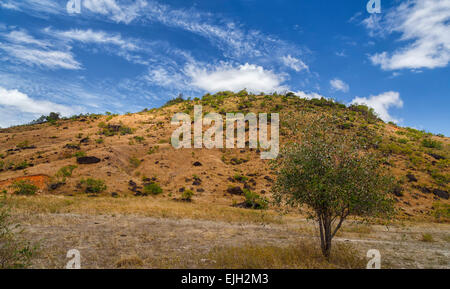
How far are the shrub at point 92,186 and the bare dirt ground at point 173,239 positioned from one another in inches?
435

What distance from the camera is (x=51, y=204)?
20.6 metres

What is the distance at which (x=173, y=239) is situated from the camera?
1377 cm

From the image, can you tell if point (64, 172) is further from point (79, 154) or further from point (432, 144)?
point (432, 144)

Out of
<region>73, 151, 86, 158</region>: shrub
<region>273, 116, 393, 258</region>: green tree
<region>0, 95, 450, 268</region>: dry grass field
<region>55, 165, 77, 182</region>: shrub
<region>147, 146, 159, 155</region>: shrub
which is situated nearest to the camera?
<region>273, 116, 393, 258</region>: green tree

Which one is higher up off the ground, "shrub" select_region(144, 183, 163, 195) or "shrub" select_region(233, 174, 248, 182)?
"shrub" select_region(233, 174, 248, 182)

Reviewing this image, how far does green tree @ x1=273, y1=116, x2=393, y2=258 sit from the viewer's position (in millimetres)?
9617

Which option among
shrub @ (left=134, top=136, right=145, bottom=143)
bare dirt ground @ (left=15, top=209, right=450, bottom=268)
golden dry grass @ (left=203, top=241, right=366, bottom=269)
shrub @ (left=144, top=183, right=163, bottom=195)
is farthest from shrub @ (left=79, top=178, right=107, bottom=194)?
golden dry grass @ (left=203, top=241, right=366, bottom=269)

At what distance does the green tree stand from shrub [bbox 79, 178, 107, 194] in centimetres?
2542

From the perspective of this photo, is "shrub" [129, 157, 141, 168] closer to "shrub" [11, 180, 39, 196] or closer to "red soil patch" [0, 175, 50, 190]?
"red soil patch" [0, 175, 50, 190]

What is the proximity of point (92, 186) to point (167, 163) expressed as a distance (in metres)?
12.4

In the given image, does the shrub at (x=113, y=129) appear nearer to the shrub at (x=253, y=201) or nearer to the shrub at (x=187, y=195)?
the shrub at (x=187, y=195)

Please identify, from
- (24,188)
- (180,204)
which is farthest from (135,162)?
(180,204)
